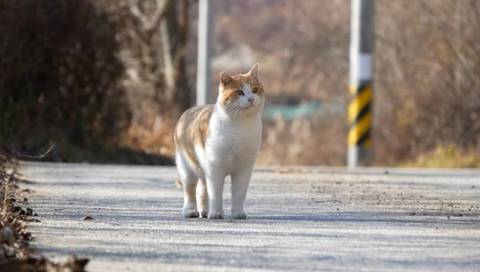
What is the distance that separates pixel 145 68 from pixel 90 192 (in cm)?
1705

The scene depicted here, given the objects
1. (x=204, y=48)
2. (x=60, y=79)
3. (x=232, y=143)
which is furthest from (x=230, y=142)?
(x=204, y=48)

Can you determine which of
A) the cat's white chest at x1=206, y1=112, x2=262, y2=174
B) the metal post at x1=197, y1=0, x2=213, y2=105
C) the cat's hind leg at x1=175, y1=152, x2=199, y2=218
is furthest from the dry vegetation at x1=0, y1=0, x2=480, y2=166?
the cat's white chest at x1=206, y1=112, x2=262, y2=174

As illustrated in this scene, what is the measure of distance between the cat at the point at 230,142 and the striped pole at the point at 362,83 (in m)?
11.6

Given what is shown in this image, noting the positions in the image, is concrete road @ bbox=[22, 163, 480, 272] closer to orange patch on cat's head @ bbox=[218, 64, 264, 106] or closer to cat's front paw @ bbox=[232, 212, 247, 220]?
cat's front paw @ bbox=[232, 212, 247, 220]

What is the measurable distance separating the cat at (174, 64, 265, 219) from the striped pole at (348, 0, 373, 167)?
1155cm

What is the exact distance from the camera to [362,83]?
21719mm

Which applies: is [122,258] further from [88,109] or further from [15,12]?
[88,109]

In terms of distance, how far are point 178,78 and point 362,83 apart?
9062mm

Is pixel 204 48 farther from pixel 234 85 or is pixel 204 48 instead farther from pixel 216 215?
pixel 216 215

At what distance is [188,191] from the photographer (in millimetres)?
10477

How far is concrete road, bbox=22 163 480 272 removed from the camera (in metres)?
7.65

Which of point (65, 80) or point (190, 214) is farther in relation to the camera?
point (65, 80)

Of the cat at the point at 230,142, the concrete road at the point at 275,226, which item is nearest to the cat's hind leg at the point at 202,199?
the cat at the point at 230,142

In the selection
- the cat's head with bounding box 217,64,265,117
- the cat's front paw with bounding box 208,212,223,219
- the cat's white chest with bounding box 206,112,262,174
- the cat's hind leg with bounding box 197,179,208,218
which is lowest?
the cat's front paw with bounding box 208,212,223,219
